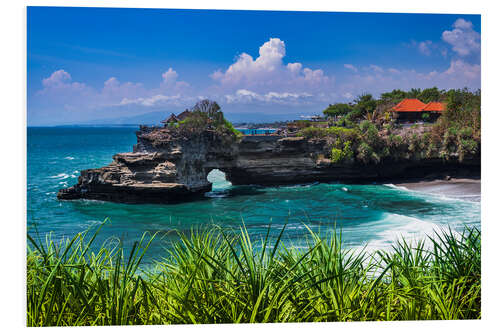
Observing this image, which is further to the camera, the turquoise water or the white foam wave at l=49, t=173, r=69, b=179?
the white foam wave at l=49, t=173, r=69, b=179

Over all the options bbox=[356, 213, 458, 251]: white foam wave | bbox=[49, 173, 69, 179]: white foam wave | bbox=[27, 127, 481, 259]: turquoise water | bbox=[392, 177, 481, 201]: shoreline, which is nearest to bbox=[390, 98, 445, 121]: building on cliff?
bbox=[392, 177, 481, 201]: shoreline

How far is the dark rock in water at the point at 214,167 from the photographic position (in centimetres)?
1128

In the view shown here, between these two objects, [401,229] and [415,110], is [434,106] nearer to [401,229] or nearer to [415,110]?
[415,110]

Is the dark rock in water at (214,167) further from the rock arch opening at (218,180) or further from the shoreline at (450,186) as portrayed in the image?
the shoreline at (450,186)

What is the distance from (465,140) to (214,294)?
10.7 m

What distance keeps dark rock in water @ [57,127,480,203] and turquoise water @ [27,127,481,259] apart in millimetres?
643

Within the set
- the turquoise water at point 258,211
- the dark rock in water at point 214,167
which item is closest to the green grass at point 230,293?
the turquoise water at point 258,211

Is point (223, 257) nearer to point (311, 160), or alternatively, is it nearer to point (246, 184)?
point (246, 184)

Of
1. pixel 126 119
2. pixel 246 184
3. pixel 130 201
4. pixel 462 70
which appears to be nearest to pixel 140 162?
pixel 130 201

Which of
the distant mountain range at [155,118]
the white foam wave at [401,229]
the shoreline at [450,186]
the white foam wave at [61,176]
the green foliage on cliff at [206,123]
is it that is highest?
the green foliage on cliff at [206,123]

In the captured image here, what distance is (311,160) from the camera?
14430mm

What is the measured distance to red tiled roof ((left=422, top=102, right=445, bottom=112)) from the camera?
9077 millimetres

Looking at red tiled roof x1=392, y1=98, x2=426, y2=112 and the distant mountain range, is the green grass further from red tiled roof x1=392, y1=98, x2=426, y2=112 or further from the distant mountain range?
red tiled roof x1=392, y1=98, x2=426, y2=112

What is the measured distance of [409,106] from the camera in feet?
34.3
